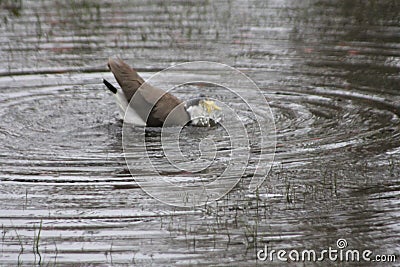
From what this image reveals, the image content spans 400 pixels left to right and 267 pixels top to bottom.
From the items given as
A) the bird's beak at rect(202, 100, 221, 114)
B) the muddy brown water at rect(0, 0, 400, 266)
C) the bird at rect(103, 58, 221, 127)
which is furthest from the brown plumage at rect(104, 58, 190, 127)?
the muddy brown water at rect(0, 0, 400, 266)

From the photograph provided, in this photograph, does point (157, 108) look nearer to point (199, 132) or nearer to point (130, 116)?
point (130, 116)

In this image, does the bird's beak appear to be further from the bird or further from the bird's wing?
the bird's wing

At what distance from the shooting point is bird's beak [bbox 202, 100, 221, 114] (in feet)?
33.4

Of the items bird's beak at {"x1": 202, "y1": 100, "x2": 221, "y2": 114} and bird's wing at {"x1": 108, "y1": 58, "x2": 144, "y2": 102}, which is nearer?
bird's beak at {"x1": 202, "y1": 100, "x2": 221, "y2": 114}

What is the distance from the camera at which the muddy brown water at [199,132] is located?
670 cm

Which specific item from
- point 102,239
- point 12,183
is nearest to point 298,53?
point 12,183

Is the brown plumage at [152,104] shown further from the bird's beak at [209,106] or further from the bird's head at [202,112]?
the bird's beak at [209,106]

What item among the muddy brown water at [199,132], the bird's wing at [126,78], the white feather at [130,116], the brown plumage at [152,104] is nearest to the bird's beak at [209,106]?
the brown plumage at [152,104]

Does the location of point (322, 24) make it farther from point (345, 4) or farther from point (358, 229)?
point (358, 229)

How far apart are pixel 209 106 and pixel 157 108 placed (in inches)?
24.7

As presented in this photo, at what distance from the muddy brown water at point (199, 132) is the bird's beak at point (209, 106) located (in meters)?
0.40

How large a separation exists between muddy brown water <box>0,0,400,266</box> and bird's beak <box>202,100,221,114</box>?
0.40 m

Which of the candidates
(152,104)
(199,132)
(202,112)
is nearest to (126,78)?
(152,104)

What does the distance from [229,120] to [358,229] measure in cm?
379
